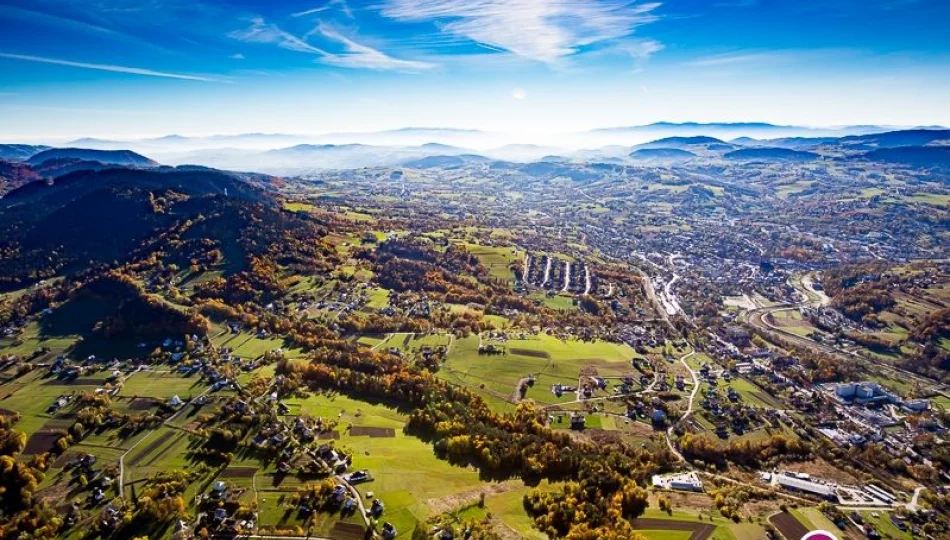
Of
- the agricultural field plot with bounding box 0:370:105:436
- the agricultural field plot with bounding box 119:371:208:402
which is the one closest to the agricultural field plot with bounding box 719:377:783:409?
the agricultural field plot with bounding box 119:371:208:402

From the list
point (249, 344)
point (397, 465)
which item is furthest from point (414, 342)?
point (397, 465)

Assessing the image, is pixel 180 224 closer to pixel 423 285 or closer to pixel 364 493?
pixel 423 285

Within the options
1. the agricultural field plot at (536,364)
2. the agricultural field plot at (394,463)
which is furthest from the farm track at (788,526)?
the agricultural field plot at (536,364)

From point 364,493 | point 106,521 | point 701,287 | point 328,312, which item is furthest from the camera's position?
point 701,287

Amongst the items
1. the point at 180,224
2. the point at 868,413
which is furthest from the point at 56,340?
the point at 868,413

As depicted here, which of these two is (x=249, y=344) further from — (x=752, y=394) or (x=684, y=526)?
(x=752, y=394)
